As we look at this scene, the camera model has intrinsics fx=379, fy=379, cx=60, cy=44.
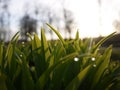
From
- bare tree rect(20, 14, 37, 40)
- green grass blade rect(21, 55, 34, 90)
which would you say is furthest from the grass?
bare tree rect(20, 14, 37, 40)

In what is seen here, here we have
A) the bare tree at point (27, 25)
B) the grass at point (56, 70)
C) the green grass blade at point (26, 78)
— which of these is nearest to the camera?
the green grass blade at point (26, 78)

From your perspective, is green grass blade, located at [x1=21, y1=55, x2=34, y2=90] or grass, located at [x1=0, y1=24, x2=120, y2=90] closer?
green grass blade, located at [x1=21, y1=55, x2=34, y2=90]

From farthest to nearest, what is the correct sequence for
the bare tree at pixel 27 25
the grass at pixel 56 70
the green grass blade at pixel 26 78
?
the bare tree at pixel 27 25 < the grass at pixel 56 70 < the green grass blade at pixel 26 78

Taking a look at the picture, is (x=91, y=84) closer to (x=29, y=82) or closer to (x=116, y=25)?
(x=29, y=82)

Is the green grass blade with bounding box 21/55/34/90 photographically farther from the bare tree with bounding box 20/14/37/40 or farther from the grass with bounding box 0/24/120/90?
the bare tree with bounding box 20/14/37/40

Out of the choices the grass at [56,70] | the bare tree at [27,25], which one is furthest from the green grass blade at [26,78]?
the bare tree at [27,25]

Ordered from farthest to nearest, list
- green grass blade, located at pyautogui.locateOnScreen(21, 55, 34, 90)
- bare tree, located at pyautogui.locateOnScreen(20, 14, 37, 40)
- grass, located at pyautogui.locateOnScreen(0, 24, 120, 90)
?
1. bare tree, located at pyautogui.locateOnScreen(20, 14, 37, 40)
2. grass, located at pyautogui.locateOnScreen(0, 24, 120, 90)
3. green grass blade, located at pyautogui.locateOnScreen(21, 55, 34, 90)

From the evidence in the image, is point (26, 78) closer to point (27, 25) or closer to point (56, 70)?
point (56, 70)

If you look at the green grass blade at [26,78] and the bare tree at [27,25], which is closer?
the green grass blade at [26,78]

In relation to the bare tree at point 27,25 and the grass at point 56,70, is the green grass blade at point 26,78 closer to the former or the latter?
the grass at point 56,70

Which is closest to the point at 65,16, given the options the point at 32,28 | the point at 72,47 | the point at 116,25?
the point at 32,28

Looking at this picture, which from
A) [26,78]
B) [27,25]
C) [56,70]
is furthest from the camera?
[27,25]

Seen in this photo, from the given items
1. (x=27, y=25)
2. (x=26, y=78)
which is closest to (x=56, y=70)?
(x=26, y=78)
